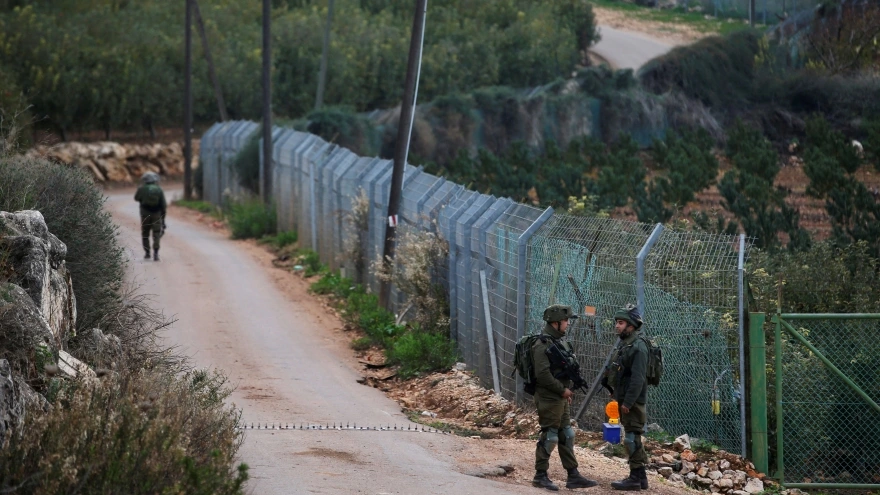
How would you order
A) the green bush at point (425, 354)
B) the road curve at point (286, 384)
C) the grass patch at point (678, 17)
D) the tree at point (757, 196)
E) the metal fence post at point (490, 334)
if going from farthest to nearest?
1. the grass patch at point (678, 17)
2. the tree at point (757, 196)
3. the green bush at point (425, 354)
4. the metal fence post at point (490, 334)
5. the road curve at point (286, 384)

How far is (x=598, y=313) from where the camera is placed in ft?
35.5

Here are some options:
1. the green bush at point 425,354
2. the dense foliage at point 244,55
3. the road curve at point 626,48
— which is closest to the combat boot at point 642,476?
the green bush at point 425,354

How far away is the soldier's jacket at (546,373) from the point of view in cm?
874

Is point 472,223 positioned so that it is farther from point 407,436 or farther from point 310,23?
point 310,23

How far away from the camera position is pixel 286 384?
13398 mm

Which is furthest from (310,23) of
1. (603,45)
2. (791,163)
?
(791,163)

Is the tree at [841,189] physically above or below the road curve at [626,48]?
below

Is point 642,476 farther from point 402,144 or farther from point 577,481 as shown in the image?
point 402,144

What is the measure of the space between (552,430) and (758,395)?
216cm

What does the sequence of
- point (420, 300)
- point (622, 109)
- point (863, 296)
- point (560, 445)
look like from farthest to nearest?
point (622, 109)
point (420, 300)
point (863, 296)
point (560, 445)

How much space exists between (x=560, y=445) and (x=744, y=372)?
2.06 m

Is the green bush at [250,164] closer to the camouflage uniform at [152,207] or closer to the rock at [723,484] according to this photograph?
the camouflage uniform at [152,207]

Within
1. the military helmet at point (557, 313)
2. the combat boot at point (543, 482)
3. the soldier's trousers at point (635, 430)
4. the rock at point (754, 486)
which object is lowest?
the rock at point (754, 486)

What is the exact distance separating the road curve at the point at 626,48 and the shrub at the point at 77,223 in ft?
162
